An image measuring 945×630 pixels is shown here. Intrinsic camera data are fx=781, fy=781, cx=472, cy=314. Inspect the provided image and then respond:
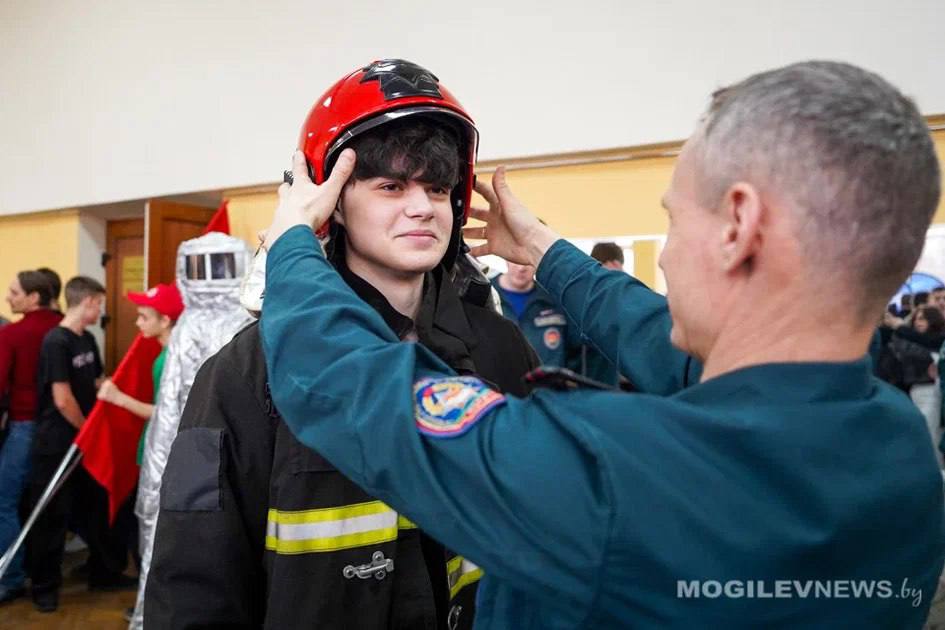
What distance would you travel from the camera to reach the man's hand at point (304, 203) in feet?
3.48

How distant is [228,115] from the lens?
5234 mm

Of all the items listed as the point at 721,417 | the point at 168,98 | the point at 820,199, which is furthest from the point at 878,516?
the point at 168,98

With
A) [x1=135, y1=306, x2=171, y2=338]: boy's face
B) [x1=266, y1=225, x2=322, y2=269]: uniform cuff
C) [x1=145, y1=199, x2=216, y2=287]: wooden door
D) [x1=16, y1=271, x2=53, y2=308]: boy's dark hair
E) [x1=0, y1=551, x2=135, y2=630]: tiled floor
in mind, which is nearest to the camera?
[x1=266, y1=225, x2=322, y2=269]: uniform cuff

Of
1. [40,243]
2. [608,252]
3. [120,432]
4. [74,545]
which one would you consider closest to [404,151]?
[608,252]

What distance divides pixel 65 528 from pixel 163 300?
4.60 ft

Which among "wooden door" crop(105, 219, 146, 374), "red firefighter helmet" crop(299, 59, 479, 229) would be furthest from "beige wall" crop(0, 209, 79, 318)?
"red firefighter helmet" crop(299, 59, 479, 229)

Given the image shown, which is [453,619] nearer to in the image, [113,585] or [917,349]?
[917,349]

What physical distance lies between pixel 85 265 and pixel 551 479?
251 inches

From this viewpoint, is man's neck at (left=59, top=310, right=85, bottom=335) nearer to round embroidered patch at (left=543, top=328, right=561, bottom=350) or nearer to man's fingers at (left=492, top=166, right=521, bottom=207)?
round embroidered patch at (left=543, top=328, right=561, bottom=350)

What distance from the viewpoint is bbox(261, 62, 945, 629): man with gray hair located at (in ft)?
2.36

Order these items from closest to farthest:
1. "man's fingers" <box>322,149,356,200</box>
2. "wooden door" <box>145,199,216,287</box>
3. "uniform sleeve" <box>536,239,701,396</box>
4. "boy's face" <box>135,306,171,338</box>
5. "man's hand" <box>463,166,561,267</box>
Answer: "man's fingers" <box>322,149,356,200</box>, "uniform sleeve" <box>536,239,701,396</box>, "man's hand" <box>463,166,561,267</box>, "boy's face" <box>135,306,171,338</box>, "wooden door" <box>145,199,216,287</box>

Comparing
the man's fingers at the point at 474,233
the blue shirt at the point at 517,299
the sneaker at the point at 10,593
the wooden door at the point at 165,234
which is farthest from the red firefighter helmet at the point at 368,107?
the wooden door at the point at 165,234

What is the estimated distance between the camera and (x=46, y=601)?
4.13 meters

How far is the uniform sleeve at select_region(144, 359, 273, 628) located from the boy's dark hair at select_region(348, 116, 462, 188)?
1.38 ft
